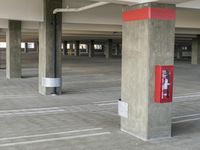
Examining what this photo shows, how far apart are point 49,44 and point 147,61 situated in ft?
27.3

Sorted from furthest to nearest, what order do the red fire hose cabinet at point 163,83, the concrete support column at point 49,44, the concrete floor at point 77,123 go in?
the concrete support column at point 49,44, the red fire hose cabinet at point 163,83, the concrete floor at point 77,123

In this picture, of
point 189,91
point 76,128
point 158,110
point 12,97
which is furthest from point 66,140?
point 189,91

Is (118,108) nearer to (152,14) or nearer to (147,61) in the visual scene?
(147,61)

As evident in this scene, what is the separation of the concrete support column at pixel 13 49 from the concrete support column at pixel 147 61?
1507 cm

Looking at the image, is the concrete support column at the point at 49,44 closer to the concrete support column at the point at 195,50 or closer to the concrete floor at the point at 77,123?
the concrete floor at the point at 77,123

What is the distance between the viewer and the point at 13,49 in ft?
75.1

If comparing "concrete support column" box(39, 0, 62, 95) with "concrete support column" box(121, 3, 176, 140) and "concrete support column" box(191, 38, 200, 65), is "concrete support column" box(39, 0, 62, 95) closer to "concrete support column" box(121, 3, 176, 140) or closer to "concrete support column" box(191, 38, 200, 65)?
"concrete support column" box(121, 3, 176, 140)

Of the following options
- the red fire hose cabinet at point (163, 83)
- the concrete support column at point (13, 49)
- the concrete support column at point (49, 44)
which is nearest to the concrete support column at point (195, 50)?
the concrete support column at point (13, 49)

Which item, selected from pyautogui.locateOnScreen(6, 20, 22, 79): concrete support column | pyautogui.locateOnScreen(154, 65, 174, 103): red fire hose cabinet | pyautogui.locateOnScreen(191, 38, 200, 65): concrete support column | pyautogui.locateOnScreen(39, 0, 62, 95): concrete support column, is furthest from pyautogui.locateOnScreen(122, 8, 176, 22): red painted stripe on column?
pyautogui.locateOnScreen(191, 38, 200, 65): concrete support column

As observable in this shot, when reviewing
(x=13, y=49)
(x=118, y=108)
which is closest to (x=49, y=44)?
(x=118, y=108)

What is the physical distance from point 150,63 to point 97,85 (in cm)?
1192

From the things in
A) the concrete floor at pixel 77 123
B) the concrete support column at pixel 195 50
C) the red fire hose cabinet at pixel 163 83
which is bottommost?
the concrete floor at pixel 77 123

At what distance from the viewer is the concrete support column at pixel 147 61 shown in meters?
8.16

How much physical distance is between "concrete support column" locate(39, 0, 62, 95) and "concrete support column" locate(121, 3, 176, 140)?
286 inches
